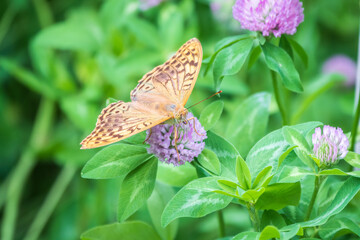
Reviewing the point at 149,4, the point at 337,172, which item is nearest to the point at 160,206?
the point at 337,172

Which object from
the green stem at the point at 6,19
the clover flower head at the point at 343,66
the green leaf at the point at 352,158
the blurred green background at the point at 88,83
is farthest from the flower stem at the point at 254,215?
the green stem at the point at 6,19

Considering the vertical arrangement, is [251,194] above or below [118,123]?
below

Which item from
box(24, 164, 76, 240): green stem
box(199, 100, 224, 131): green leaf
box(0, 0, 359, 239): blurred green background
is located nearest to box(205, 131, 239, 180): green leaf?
box(199, 100, 224, 131): green leaf

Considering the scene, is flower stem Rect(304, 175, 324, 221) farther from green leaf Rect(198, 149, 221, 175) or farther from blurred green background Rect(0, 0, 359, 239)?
blurred green background Rect(0, 0, 359, 239)

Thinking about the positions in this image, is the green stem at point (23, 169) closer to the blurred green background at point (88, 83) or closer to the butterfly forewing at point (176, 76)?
the blurred green background at point (88, 83)

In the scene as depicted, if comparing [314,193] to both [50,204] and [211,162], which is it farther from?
[50,204]
